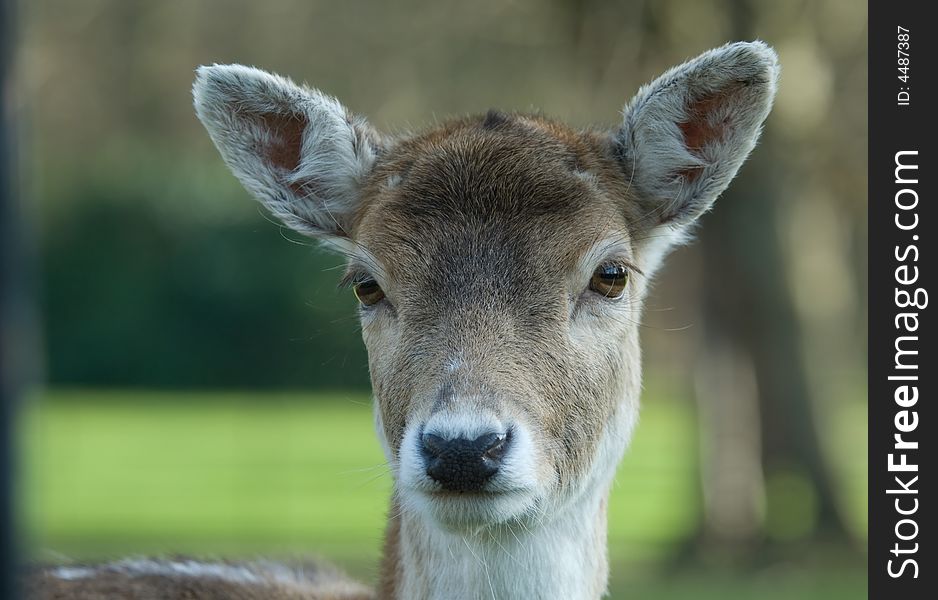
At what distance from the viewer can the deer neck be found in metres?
5.21

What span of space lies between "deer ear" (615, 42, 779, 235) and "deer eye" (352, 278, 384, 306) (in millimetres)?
1365

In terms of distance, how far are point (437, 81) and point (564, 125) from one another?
18935 millimetres

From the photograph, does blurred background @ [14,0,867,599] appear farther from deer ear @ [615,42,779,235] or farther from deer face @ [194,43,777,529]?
deer ear @ [615,42,779,235]

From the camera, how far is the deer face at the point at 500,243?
15.6 feet

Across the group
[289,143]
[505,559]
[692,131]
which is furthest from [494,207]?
[505,559]

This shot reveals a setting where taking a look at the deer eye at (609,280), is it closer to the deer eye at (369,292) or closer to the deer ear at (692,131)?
the deer ear at (692,131)

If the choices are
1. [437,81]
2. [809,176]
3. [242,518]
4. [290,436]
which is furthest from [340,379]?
[809,176]

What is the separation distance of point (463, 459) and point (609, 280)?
55.9 inches

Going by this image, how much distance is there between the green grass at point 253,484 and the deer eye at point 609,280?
7622 mm

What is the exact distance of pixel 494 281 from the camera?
525 centimetres

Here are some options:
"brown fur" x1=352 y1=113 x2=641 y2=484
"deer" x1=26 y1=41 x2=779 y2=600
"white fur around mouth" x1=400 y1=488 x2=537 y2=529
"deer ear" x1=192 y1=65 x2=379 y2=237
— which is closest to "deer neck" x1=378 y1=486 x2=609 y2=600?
"deer" x1=26 y1=41 x2=779 y2=600

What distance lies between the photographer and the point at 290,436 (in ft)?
119

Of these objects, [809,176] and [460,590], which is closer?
[460,590]

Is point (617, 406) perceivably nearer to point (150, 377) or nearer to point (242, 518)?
point (242, 518)
